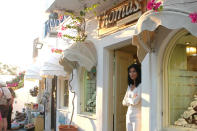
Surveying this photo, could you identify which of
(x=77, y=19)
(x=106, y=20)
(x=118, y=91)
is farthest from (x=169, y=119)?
(x=77, y=19)

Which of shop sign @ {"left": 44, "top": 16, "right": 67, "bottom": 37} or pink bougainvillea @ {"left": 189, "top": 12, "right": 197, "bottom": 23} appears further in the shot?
shop sign @ {"left": 44, "top": 16, "right": 67, "bottom": 37}

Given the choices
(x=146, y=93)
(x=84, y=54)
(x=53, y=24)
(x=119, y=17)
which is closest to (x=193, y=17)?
(x=146, y=93)

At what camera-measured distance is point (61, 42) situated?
1020 cm

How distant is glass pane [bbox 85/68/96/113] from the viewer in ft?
24.7

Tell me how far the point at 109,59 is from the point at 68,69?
75.1 inches

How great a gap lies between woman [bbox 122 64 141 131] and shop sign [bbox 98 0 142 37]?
43.3 inches

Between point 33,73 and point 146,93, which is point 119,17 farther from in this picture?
point 33,73

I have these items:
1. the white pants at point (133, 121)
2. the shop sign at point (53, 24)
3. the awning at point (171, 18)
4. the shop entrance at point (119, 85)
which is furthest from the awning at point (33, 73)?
the awning at point (171, 18)

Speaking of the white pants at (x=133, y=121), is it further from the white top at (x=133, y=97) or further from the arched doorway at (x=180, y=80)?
the arched doorway at (x=180, y=80)

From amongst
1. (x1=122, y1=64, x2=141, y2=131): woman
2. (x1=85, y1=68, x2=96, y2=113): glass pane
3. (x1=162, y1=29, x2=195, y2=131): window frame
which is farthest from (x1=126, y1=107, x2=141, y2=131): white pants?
(x1=85, y1=68, x2=96, y2=113): glass pane

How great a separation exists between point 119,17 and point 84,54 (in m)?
1.66

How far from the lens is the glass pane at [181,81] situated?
14.3 feet

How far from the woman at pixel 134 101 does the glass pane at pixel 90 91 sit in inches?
88.2

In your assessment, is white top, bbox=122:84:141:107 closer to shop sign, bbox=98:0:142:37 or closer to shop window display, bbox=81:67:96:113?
shop sign, bbox=98:0:142:37
